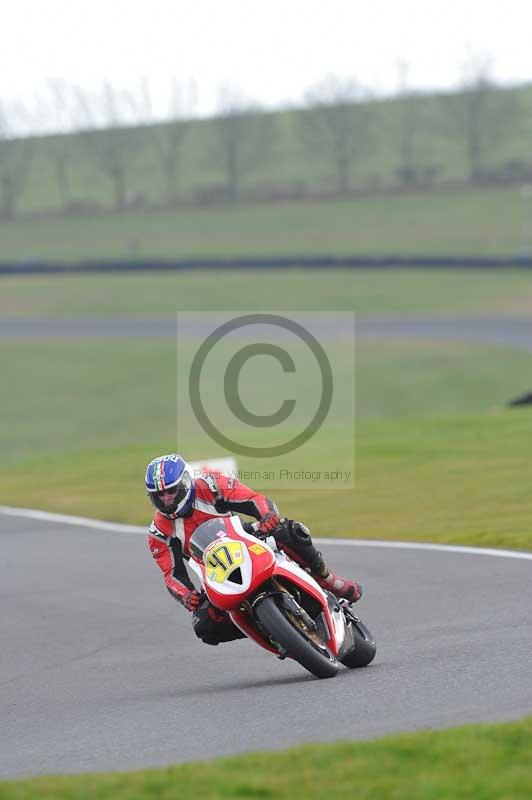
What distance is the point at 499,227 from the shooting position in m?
63.9

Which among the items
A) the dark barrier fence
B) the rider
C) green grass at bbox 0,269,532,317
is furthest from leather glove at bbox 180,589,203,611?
the dark barrier fence

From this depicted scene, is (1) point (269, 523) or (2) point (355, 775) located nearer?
(2) point (355, 775)

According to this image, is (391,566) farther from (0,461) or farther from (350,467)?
(0,461)

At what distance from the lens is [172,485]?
24.2ft

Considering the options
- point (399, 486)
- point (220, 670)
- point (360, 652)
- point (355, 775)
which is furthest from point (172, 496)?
point (399, 486)

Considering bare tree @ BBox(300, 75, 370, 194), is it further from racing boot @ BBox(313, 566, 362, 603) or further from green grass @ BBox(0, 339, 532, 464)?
racing boot @ BBox(313, 566, 362, 603)

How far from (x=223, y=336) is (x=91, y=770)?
35647mm

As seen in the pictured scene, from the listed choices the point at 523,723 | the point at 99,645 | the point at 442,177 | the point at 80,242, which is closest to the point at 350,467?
the point at 99,645

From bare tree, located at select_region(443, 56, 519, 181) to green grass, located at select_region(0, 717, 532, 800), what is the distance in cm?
8742

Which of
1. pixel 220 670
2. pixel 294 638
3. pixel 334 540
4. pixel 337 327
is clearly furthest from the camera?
pixel 337 327

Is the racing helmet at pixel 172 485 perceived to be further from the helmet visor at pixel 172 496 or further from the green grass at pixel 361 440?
the green grass at pixel 361 440

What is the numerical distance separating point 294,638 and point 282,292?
1688 inches

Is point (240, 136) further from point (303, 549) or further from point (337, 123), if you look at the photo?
point (303, 549)

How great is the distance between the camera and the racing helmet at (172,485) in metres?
7.38
